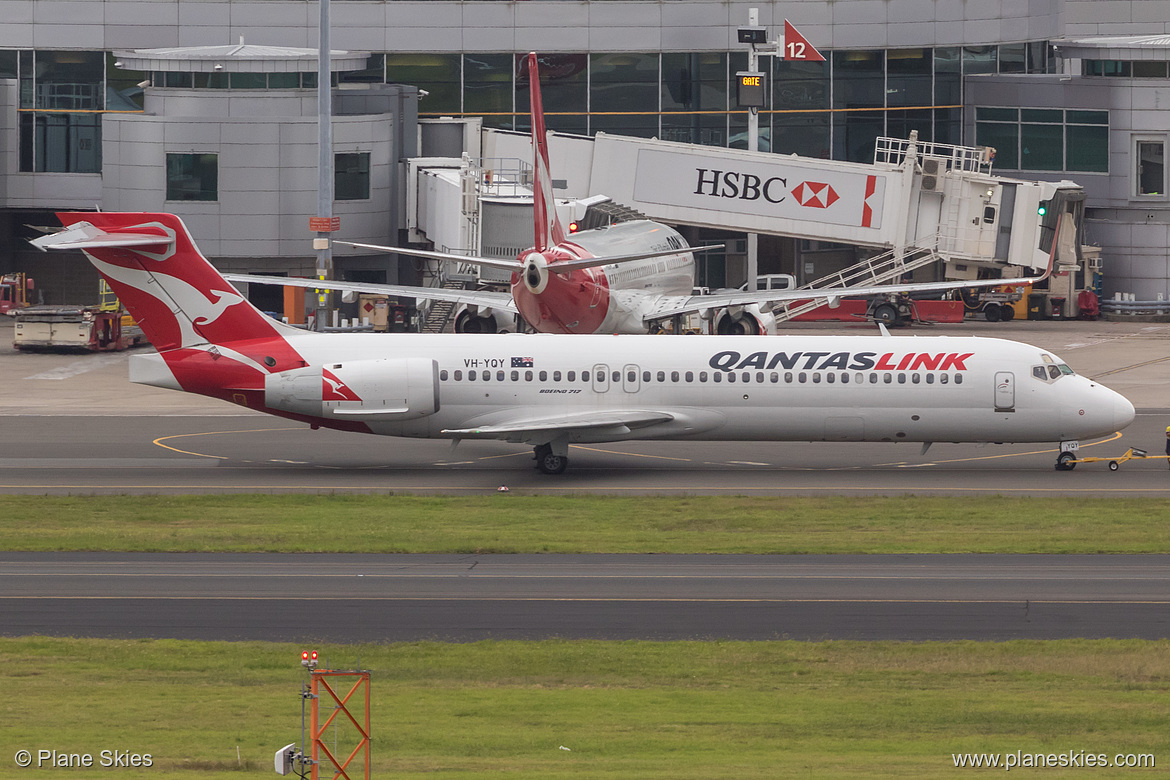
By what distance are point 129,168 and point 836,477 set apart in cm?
4383

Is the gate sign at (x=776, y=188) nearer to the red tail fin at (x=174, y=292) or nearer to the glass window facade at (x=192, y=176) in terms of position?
A: the glass window facade at (x=192, y=176)

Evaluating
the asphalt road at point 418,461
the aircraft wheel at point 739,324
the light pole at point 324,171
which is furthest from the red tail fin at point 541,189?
the aircraft wheel at point 739,324

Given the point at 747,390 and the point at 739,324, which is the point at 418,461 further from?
the point at 739,324

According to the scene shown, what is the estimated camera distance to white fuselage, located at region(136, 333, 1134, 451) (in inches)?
1641

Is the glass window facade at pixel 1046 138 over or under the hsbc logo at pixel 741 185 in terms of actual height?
over

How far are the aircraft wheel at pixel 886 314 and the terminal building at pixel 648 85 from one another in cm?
1332

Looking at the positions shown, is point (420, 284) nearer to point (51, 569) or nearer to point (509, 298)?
point (509, 298)

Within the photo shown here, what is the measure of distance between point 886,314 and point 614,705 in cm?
5747

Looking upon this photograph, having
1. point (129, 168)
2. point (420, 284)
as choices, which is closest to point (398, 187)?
point (420, 284)

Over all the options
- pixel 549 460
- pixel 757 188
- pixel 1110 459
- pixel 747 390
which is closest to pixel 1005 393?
pixel 1110 459

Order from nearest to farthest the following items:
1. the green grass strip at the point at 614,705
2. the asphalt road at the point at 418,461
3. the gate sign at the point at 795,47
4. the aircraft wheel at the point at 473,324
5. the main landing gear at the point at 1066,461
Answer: the green grass strip at the point at 614,705 < the asphalt road at the point at 418,461 < the main landing gear at the point at 1066,461 < the aircraft wheel at the point at 473,324 < the gate sign at the point at 795,47

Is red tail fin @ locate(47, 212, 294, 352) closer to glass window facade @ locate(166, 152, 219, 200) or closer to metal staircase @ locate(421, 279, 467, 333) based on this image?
metal staircase @ locate(421, 279, 467, 333)

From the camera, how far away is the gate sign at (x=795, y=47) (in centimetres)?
7481

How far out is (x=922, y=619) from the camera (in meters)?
26.6
